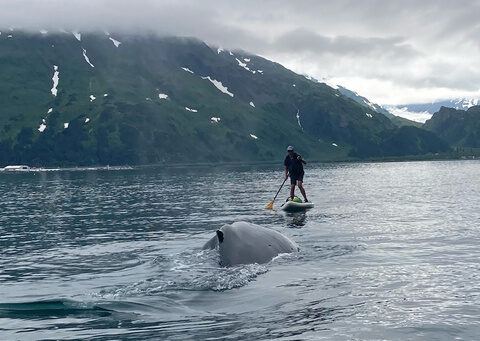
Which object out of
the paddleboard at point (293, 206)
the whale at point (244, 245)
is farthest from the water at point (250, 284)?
the paddleboard at point (293, 206)

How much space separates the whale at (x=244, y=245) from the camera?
19.4m

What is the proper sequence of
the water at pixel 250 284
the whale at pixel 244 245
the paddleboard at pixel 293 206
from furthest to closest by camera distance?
the paddleboard at pixel 293 206
the whale at pixel 244 245
the water at pixel 250 284

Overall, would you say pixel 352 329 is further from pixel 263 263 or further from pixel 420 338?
pixel 263 263

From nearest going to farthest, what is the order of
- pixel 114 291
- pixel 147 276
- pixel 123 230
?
pixel 114 291, pixel 147 276, pixel 123 230

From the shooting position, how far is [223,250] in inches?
778

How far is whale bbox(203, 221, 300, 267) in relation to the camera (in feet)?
63.6

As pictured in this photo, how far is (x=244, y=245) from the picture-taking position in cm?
1989

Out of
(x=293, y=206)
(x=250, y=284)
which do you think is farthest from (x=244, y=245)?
(x=293, y=206)

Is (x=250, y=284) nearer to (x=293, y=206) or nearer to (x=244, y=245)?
(x=244, y=245)

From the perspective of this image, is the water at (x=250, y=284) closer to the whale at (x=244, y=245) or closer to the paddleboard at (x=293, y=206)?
the whale at (x=244, y=245)

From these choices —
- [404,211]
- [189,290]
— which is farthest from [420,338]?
[404,211]

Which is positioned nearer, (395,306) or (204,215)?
(395,306)

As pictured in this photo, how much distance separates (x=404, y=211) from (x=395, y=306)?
24315 millimetres

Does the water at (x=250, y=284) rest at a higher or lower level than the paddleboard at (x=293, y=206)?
lower
